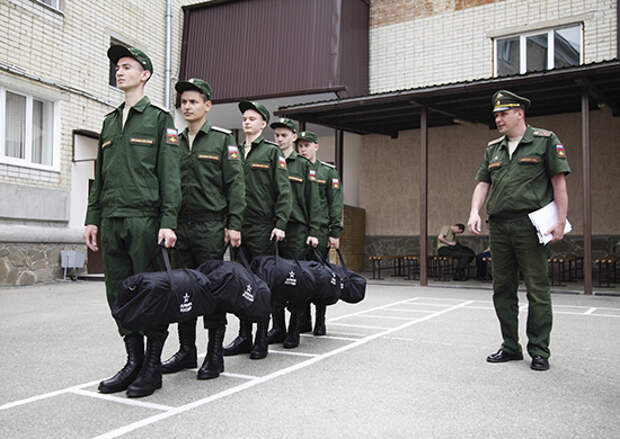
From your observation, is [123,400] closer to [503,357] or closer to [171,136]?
[171,136]

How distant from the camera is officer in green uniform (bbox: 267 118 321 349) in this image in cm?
533

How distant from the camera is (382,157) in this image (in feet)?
52.2

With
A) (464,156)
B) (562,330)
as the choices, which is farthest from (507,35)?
(562,330)

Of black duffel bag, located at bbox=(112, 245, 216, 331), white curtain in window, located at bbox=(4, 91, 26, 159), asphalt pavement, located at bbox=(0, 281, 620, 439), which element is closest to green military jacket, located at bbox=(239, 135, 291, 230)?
asphalt pavement, located at bbox=(0, 281, 620, 439)

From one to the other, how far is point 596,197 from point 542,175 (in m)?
9.82

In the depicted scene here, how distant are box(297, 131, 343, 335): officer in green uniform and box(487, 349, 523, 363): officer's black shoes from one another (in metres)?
1.79

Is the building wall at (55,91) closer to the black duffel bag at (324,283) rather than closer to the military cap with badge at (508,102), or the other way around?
the black duffel bag at (324,283)

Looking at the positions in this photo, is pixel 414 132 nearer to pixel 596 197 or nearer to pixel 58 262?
pixel 596 197

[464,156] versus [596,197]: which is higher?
[464,156]

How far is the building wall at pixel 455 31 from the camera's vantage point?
13.0 metres

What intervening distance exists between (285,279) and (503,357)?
179 cm

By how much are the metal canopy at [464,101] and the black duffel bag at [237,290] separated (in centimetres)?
777

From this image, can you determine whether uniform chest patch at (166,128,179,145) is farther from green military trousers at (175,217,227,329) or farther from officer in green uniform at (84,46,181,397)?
green military trousers at (175,217,227,329)

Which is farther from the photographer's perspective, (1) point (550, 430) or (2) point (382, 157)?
(2) point (382, 157)
